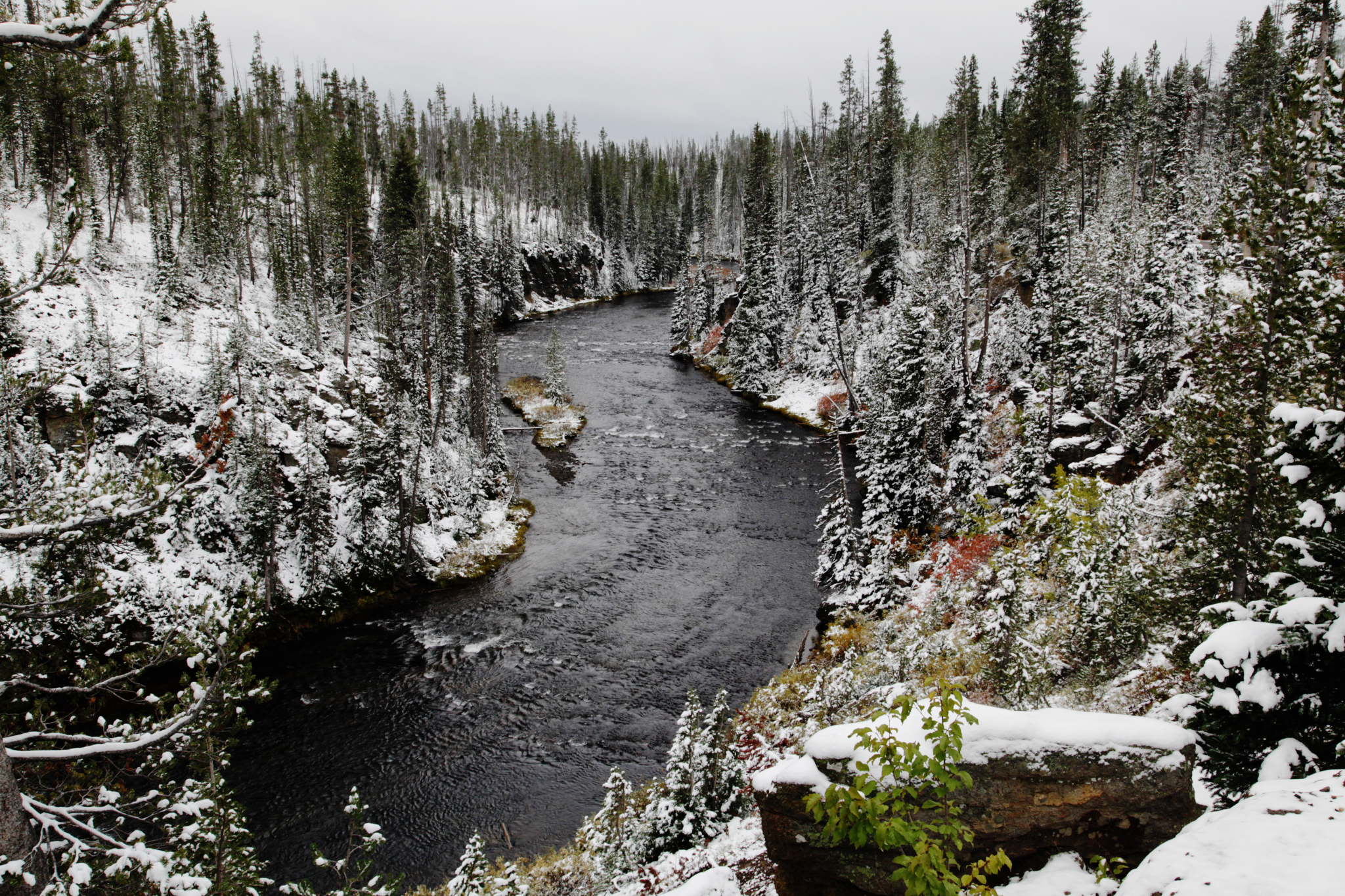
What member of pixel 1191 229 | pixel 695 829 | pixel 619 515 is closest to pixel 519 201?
pixel 619 515

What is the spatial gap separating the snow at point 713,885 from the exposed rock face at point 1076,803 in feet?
10.6

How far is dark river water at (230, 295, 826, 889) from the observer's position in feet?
66.1

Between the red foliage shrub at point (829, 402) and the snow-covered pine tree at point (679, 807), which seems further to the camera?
the red foliage shrub at point (829, 402)

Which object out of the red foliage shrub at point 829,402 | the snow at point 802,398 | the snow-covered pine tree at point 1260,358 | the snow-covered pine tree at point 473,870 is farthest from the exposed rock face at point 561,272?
the snow-covered pine tree at point 1260,358

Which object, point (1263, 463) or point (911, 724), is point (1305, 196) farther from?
point (911, 724)

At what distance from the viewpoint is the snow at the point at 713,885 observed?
9.65m

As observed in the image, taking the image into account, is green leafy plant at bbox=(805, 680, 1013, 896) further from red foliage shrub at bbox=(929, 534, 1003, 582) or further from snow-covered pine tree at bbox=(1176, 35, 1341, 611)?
red foliage shrub at bbox=(929, 534, 1003, 582)

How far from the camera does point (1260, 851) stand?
16.4ft

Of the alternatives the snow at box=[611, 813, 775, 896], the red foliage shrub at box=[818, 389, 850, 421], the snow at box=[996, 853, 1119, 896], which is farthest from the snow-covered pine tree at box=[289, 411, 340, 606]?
the red foliage shrub at box=[818, 389, 850, 421]

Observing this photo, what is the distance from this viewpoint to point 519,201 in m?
124

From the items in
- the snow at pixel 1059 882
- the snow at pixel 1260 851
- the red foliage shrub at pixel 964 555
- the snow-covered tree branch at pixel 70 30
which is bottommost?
the red foliage shrub at pixel 964 555

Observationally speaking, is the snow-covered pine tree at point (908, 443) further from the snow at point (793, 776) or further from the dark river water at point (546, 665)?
the snow at point (793, 776)

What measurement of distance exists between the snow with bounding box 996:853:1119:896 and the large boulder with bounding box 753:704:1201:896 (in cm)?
9

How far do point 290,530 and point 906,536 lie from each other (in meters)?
27.0
